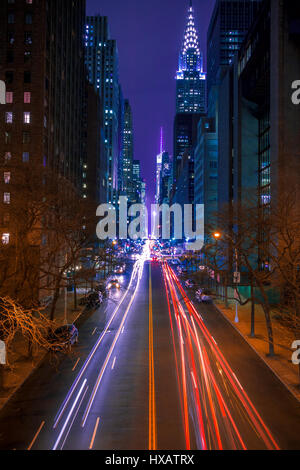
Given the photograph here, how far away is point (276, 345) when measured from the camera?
22.2 m

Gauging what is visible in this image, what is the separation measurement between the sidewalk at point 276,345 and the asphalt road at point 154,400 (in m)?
0.49

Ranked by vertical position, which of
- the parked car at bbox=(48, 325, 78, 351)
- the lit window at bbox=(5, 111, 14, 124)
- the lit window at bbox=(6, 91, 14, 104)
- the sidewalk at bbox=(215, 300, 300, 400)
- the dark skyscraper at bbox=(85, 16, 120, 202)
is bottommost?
the sidewalk at bbox=(215, 300, 300, 400)

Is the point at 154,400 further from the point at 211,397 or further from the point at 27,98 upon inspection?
the point at 27,98

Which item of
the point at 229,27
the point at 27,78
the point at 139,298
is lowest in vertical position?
the point at 139,298

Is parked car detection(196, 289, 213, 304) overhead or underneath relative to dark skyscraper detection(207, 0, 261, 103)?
underneath

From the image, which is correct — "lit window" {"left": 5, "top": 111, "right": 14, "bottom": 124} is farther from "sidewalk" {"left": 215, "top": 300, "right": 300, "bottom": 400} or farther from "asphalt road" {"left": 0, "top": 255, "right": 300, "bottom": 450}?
"sidewalk" {"left": 215, "top": 300, "right": 300, "bottom": 400}

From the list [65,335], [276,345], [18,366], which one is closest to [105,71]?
[65,335]

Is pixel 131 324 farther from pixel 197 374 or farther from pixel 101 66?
pixel 101 66

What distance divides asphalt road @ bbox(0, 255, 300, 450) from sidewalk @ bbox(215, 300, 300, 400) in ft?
1.62

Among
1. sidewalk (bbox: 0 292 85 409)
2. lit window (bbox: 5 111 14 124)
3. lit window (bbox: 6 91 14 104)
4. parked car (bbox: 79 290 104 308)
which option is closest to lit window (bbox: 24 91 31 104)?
lit window (bbox: 6 91 14 104)

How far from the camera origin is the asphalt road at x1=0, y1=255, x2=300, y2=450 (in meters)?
11.7

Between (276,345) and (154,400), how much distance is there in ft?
35.9

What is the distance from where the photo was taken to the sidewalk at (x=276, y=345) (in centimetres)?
1691

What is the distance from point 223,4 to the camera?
153 m
